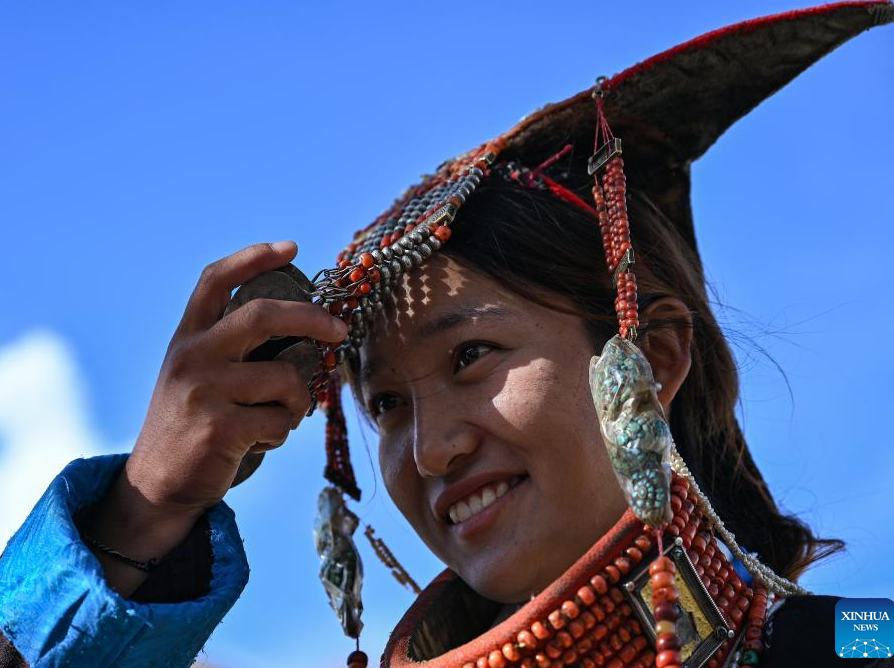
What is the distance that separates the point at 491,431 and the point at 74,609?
948mm

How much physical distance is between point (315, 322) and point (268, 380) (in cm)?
16

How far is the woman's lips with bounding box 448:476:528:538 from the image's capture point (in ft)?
8.05

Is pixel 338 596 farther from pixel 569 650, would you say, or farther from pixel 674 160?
pixel 674 160

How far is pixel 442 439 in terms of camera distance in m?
2.47

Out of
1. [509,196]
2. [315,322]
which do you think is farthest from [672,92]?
[315,322]

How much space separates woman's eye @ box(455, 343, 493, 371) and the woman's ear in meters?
0.43

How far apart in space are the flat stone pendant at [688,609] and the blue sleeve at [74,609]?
88cm

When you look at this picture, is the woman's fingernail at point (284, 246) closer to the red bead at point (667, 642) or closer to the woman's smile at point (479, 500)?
the woman's smile at point (479, 500)

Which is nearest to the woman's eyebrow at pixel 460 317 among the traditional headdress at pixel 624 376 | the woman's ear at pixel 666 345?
the traditional headdress at pixel 624 376

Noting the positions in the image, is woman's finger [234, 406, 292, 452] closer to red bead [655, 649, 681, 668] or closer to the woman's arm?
the woman's arm

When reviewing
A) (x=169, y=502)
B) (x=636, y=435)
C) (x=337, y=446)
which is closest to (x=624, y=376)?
(x=636, y=435)

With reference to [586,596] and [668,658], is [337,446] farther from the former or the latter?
[668,658]

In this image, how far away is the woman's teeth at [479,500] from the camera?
2477 mm

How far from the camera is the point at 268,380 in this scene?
229cm
